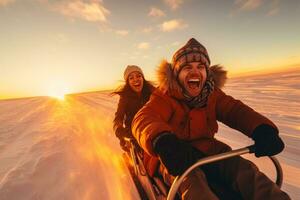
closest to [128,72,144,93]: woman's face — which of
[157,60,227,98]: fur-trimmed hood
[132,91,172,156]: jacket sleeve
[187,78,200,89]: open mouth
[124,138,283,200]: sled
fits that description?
[124,138,283,200]: sled

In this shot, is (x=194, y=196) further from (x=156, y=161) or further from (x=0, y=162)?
(x=0, y=162)

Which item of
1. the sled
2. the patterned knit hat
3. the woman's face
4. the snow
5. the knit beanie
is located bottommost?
the snow

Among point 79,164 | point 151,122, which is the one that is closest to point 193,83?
point 151,122

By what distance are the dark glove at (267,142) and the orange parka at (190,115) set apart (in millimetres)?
Answer: 117

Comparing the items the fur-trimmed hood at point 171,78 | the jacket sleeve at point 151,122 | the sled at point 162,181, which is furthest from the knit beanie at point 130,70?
the jacket sleeve at point 151,122

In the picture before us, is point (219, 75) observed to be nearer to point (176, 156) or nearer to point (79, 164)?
point (176, 156)

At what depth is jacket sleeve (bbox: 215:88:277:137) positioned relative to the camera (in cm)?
229

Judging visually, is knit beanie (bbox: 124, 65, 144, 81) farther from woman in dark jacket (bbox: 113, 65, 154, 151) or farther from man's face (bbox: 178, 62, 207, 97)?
man's face (bbox: 178, 62, 207, 97)

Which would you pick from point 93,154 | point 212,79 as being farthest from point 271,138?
point 93,154

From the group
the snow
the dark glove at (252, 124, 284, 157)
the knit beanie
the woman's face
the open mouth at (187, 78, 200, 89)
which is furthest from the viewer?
the knit beanie

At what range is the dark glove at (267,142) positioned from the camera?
198cm

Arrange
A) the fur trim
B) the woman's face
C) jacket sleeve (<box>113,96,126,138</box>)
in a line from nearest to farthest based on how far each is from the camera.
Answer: the fur trim < jacket sleeve (<box>113,96,126,138</box>) < the woman's face

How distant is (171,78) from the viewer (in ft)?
8.69

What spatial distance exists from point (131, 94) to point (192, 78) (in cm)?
252
